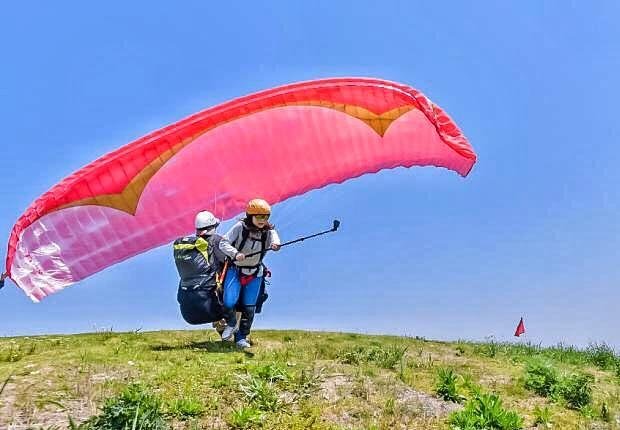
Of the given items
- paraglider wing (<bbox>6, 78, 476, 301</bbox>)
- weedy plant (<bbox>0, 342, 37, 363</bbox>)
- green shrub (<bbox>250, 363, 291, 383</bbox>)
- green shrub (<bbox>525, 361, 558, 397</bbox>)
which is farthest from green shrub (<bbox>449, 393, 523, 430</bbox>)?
weedy plant (<bbox>0, 342, 37, 363</bbox>)

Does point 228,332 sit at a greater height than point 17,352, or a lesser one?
greater

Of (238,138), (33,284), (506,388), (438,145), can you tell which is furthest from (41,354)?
(438,145)

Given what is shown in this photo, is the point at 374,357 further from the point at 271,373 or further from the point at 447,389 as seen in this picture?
the point at 271,373

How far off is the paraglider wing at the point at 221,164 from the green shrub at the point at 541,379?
11.7ft

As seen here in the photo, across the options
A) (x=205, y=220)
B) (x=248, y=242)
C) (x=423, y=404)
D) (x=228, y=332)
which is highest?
(x=205, y=220)

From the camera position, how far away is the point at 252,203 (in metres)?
10.1

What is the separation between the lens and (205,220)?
1050 cm

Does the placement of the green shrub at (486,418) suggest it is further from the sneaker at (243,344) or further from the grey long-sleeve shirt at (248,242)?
the grey long-sleeve shirt at (248,242)

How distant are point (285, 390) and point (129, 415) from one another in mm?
1982

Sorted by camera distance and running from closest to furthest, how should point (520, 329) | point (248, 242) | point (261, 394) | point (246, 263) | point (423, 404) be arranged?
point (261, 394) < point (423, 404) < point (248, 242) < point (246, 263) < point (520, 329)

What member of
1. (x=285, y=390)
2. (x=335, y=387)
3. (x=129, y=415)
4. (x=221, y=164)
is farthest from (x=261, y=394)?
(x=221, y=164)

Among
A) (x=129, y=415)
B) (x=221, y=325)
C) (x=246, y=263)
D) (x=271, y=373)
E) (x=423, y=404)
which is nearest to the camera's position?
(x=129, y=415)

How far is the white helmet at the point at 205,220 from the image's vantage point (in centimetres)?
1048

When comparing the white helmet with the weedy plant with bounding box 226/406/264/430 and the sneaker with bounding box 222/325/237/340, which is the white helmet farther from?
the weedy plant with bounding box 226/406/264/430
